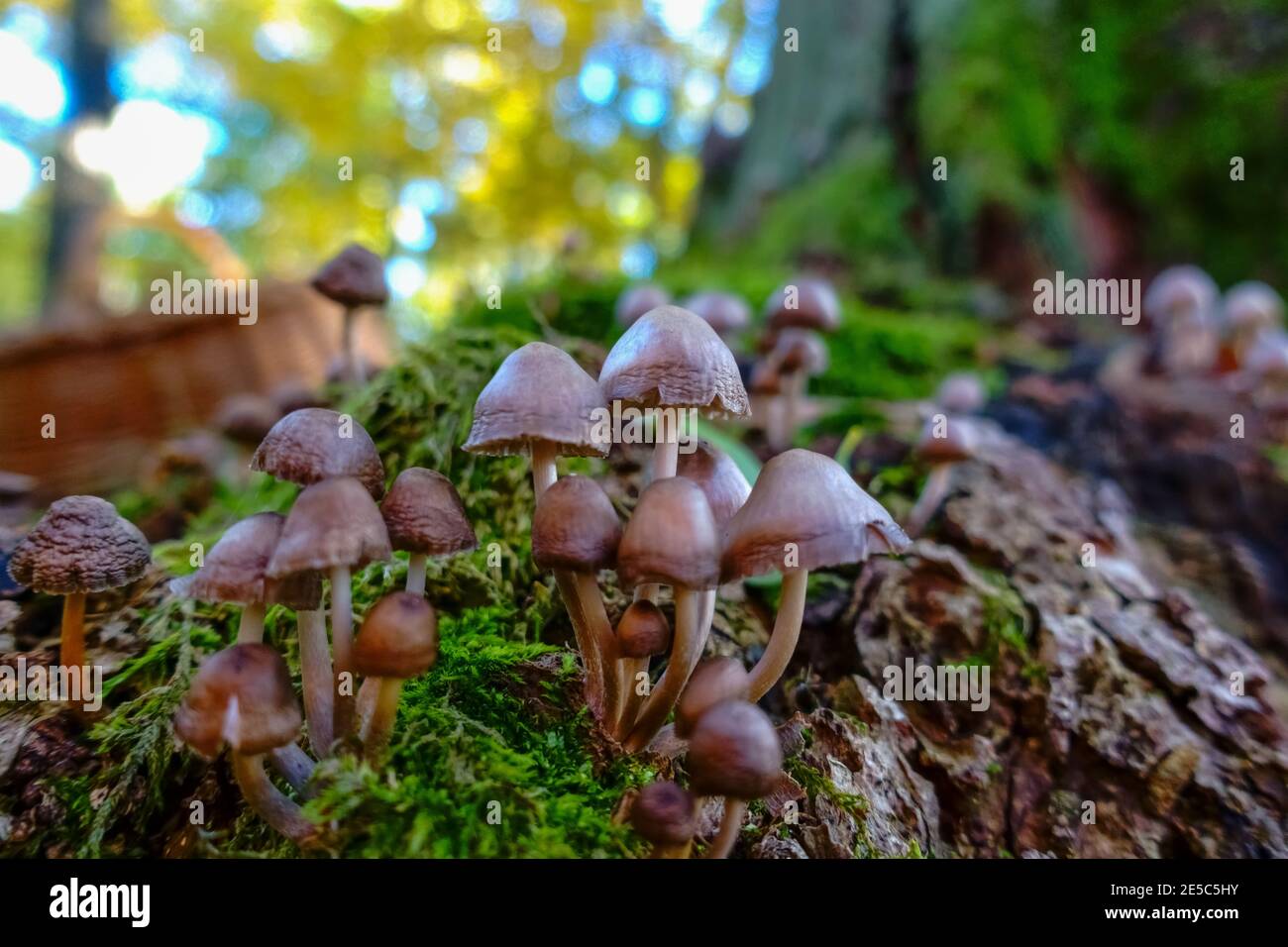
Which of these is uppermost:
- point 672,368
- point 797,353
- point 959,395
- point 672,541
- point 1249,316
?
point 1249,316

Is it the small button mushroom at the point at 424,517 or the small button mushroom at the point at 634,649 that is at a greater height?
the small button mushroom at the point at 424,517

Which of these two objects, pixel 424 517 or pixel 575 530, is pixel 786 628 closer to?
pixel 575 530

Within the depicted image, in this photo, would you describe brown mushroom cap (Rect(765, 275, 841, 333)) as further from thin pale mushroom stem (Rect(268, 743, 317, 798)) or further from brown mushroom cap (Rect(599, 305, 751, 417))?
thin pale mushroom stem (Rect(268, 743, 317, 798))

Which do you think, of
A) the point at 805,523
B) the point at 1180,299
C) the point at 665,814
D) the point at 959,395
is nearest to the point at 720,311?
the point at 959,395

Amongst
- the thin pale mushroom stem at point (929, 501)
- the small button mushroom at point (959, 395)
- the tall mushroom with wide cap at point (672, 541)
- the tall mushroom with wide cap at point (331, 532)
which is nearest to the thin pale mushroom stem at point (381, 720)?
the tall mushroom with wide cap at point (331, 532)

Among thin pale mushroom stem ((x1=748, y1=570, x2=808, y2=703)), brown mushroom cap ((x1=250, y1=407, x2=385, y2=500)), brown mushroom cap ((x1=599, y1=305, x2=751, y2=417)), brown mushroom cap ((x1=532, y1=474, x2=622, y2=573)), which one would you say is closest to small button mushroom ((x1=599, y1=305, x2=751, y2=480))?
brown mushroom cap ((x1=599, y1=305, x2=751, y2=417))

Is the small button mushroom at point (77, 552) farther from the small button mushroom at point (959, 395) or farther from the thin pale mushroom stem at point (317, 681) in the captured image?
the small button mushroom at point (959, 395)
